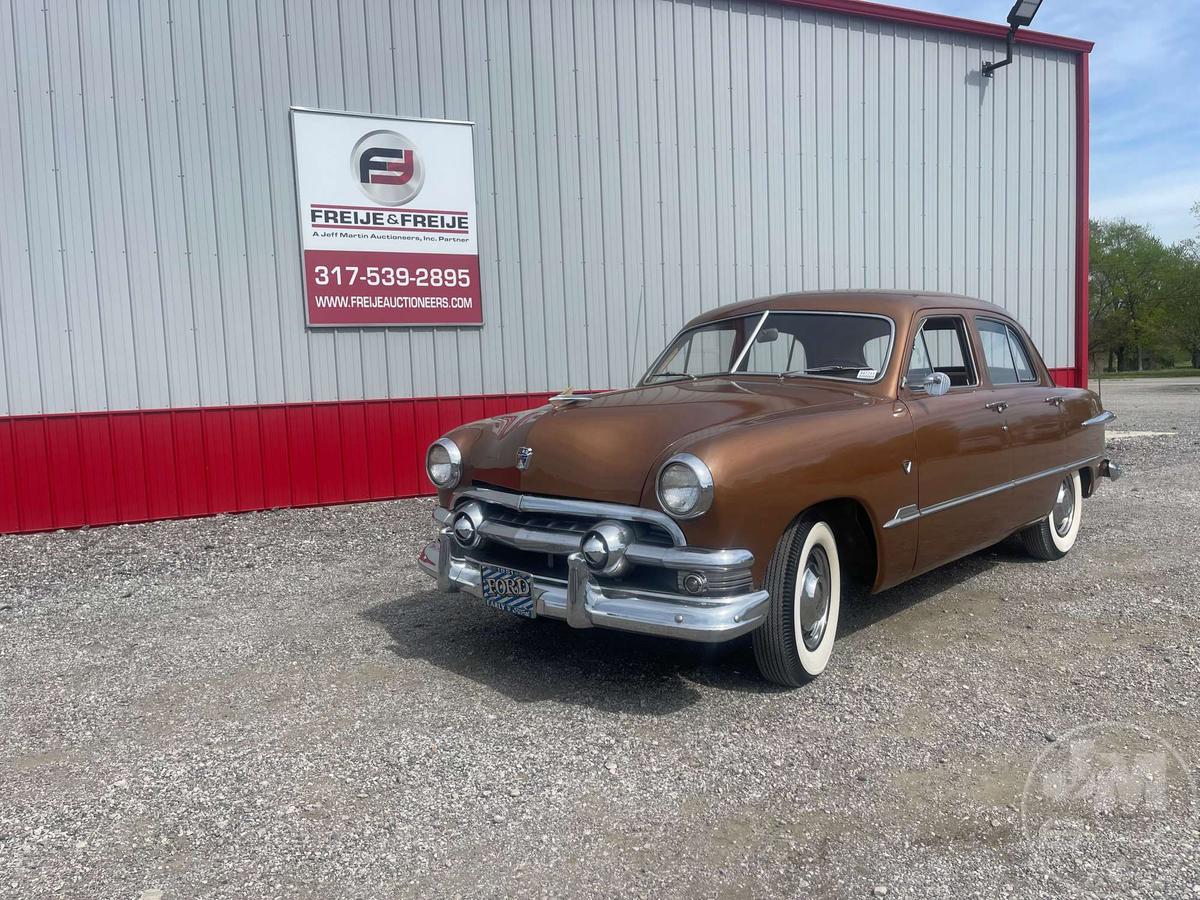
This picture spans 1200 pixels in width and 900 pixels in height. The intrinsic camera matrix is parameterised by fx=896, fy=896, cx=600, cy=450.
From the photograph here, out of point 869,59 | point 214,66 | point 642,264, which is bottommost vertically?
point 642,264

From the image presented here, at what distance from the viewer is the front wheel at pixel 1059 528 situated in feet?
18.4

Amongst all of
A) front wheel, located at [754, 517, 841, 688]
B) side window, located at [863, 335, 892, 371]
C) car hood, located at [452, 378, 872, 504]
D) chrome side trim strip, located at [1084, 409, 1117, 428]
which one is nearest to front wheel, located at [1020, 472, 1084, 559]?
chrome side trim strip, located at [1084, 409, 1117, 428]

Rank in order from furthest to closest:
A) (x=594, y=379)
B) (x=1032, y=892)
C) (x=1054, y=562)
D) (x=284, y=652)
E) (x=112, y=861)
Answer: (x=594, y=379) → (x=1054, y=562) → (x=284, y=652) → (x=112, y=861) → (x=1032, y=892)

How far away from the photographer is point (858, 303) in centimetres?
459

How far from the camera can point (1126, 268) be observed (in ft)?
173

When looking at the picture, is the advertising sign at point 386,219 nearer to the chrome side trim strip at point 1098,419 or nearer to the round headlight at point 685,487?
the chrome side trim strip at point 1098,419

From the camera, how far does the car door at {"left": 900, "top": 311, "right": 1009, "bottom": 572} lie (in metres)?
4.16

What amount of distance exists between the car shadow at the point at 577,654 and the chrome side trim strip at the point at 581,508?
0.74 m

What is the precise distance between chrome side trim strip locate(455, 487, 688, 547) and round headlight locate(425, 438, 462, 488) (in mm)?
184

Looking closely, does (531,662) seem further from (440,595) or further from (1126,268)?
(1126,268)

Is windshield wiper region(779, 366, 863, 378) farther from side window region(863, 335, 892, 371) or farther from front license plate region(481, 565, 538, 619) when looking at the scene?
front license plate region(481, 565, 538, 619)

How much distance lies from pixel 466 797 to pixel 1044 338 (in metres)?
10.8

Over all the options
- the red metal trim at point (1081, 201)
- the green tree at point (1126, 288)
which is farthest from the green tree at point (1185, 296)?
the red metal trim at point (1081, 201)

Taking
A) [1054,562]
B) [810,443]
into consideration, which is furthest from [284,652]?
[1054,562]
